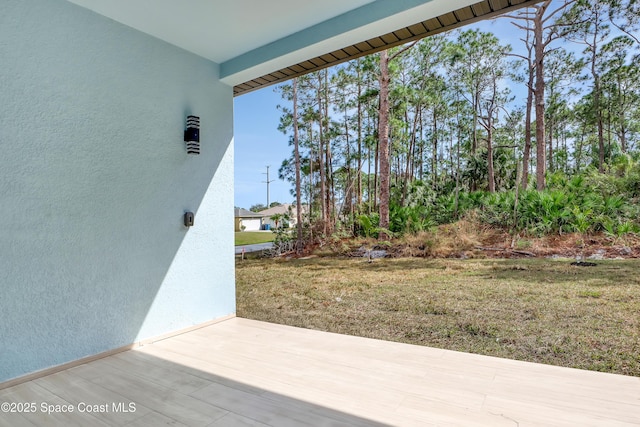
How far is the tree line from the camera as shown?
3.32 metres

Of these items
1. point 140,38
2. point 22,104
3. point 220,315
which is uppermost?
point 140,38

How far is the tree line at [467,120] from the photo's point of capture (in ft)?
10.9

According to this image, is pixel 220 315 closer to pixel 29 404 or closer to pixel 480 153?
pixel 29 404

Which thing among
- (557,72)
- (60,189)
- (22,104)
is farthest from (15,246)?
(557,72)

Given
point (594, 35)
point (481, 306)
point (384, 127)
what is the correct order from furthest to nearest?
point (384, 127), point (594, 35), point (481, 306)

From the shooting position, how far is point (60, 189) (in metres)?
2.13

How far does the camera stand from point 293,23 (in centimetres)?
238

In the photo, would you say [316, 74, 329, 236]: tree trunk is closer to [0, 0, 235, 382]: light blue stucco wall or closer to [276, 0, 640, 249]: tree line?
[276, 0, 640, 249]: tree line

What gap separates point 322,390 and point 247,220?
3785 mm

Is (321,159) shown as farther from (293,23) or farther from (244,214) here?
(293,23)

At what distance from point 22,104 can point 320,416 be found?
8.34 feet

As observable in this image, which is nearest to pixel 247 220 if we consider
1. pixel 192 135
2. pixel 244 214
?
pixel 244 214

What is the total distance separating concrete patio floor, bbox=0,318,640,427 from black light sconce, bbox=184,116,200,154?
171cm

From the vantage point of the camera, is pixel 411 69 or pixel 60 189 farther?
pixel 411 69
